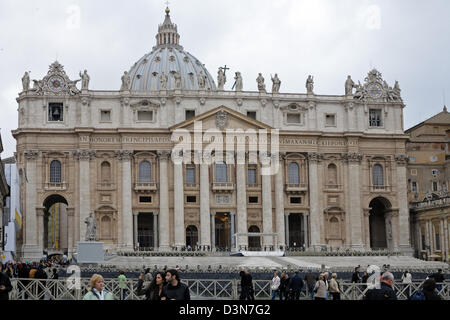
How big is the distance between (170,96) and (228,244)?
16934 millimetres

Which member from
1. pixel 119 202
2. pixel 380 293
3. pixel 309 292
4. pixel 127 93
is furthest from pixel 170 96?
pixel 380 293

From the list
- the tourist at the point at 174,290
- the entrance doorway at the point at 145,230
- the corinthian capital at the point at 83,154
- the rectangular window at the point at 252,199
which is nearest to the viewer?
the tourist at the point at 174,290

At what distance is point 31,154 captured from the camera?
80.5 metres

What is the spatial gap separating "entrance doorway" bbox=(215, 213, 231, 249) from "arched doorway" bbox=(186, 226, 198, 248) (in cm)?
253

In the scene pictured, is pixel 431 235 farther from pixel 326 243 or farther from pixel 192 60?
pixel 192 60

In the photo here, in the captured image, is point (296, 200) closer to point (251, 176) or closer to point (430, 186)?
point (251, 176)

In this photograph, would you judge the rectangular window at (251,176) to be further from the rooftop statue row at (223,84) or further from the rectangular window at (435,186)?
the rectangular window at (435,186)

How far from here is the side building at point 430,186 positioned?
80.1m

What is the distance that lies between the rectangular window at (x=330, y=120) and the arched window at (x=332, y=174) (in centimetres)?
447

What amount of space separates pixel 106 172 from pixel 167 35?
57.6m

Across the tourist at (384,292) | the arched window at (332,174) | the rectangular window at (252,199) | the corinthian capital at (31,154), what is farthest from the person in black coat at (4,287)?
the arched window at (332,174)

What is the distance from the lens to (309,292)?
3550cm

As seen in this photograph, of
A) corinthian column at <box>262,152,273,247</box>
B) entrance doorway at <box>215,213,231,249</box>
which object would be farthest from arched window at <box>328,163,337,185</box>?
entrance doorway at <box>215,213,231,249</box>

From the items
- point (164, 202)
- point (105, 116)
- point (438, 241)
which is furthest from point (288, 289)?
point (105, 116)
